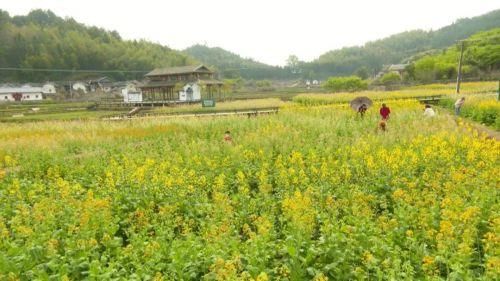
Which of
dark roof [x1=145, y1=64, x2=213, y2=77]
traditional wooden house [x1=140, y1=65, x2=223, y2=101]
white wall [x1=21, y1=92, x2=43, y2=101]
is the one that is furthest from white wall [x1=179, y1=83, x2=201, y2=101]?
white wall [x1=21, y1=92, x2=43, y2=101]

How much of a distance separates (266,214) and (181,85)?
46.7 metres

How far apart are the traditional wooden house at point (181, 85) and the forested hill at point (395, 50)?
269 feet

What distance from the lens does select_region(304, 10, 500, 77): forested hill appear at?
14512 cm

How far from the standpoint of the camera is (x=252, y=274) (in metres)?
4.54

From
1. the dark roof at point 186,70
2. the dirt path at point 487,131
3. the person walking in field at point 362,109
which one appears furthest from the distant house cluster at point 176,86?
the dirt path at point 487,131

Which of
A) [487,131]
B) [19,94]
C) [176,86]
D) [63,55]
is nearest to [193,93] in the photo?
[176,86]

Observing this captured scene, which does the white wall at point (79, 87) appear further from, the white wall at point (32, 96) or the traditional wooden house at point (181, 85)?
the traditional wooden house at point (181, 85)

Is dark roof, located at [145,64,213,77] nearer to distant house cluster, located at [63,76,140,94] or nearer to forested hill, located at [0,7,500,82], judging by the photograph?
distant house cluster, located at [63,76,140,94]

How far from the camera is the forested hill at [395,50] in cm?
14512

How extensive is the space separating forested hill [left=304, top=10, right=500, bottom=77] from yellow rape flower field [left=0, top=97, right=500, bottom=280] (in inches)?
4717

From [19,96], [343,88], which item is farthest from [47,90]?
[343,88]

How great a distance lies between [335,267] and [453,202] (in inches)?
91.8

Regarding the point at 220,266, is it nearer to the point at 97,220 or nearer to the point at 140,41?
the point at 97,220

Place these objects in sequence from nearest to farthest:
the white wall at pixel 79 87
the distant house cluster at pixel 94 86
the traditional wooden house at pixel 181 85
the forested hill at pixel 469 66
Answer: the traditional wooden house at pixel 181 85 → the forested hill at pixel 469 66 → the distant house cluster at pixel 94 86 → the white wall at pixel 79 87
